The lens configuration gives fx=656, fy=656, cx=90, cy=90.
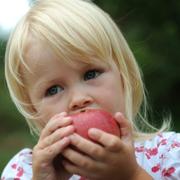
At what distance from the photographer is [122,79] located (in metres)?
1.69

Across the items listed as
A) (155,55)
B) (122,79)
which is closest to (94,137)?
(122,79)

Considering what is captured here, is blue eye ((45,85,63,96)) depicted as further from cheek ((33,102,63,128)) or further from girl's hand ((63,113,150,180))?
girl's hand ((63,113,150,180))

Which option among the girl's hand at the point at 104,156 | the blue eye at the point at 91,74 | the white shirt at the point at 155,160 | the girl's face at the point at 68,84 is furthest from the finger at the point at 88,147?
the white shirt at the point at 155,160

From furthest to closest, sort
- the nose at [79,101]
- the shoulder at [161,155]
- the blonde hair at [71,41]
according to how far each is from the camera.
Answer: the shoulder at [161,155] → the blonde hair at [71,41] → the nose at [79,101]

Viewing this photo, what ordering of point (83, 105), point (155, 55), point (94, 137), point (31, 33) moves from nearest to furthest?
point (94, 137)
point (83, 105)
point (31, 33)
point (155, 55)

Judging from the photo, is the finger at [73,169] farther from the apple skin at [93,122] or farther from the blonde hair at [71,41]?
the blonde hair at [71,41]

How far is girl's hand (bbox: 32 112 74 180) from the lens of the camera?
52.7 inches

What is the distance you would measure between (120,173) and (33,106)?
39 cm

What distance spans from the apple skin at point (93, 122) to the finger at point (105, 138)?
15 mm

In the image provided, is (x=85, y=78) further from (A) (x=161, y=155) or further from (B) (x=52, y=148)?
(A) (x=161, y=155)

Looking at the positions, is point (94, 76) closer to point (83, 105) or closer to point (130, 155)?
point (83, 105)

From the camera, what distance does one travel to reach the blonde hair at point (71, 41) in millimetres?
1562

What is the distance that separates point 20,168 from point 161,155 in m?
0.38

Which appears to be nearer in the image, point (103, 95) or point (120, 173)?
point (120, 173)
